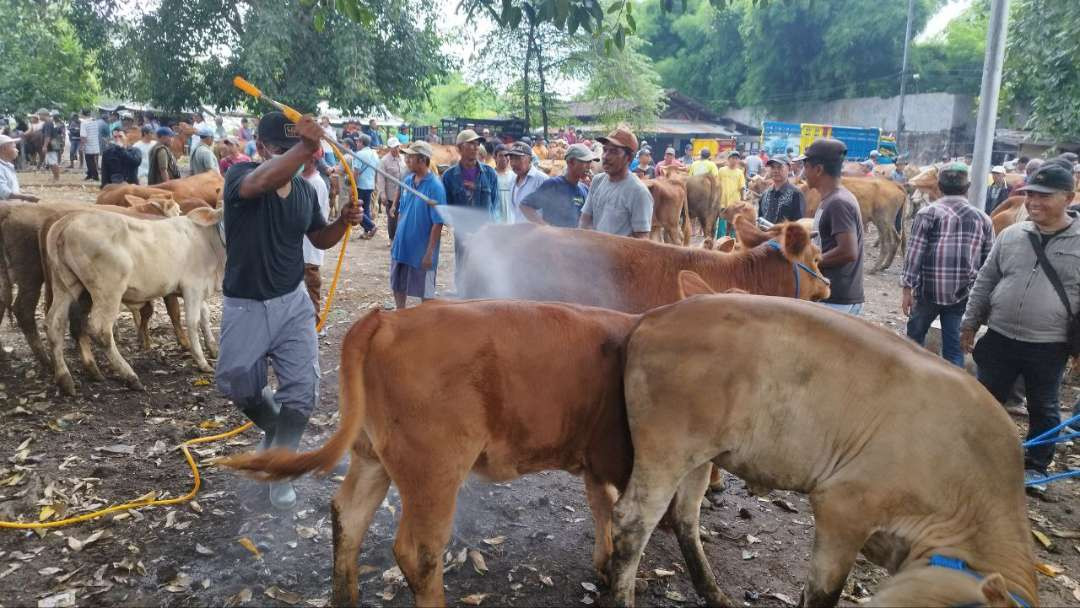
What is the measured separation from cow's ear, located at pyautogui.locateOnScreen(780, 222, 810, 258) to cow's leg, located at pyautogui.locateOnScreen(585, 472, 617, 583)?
2.41m

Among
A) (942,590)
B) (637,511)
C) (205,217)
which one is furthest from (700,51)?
(942,590)

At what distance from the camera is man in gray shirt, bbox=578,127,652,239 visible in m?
6.91

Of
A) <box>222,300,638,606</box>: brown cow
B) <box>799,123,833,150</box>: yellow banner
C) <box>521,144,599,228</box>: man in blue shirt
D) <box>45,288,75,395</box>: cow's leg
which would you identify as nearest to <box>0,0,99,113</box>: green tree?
<box>799,123,833,150</box>: yellow banner

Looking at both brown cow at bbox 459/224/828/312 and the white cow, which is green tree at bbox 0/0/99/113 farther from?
brown cow at bbox 459/224/828/312

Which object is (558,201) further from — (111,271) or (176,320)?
(111,271)

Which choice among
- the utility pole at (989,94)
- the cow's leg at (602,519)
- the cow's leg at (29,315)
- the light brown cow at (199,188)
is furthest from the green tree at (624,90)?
the cow's leg at (602,519)

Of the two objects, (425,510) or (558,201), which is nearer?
(425,510)

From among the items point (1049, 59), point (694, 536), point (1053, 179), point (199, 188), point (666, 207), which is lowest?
point (694, 536)

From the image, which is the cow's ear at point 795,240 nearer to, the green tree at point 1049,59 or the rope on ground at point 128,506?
the rope on ground at point 128,506

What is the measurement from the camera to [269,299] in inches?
173

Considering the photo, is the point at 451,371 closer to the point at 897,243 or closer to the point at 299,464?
the point at 299,464

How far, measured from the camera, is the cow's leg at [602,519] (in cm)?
389

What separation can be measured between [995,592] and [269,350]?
3.84m

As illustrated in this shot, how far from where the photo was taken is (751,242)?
592 centimetres
